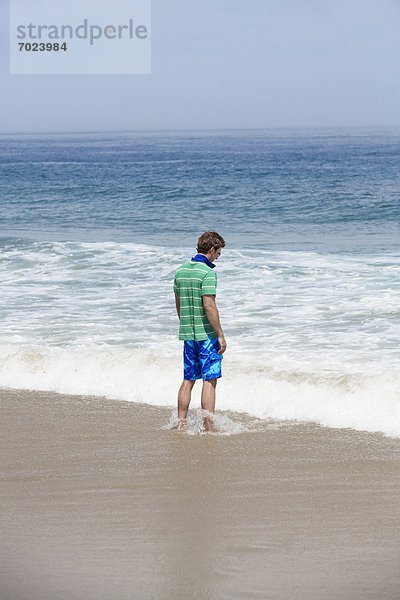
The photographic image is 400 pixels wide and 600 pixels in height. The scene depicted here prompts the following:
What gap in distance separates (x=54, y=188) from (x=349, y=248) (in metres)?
19.6

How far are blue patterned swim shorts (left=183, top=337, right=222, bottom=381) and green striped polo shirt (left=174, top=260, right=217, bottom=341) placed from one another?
0.22 feet

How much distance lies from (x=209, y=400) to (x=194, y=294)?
808 millimetres

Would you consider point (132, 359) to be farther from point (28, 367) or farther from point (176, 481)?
point (176, 481)

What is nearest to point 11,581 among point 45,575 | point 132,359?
point 45,575

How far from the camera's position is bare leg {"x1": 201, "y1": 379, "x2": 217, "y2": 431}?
6.89 metres

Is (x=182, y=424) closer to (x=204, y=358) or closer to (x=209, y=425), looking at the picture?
(x=209, y=425)

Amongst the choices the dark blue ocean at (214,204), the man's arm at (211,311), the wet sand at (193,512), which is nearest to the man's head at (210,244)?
the man's arm at (211,311)

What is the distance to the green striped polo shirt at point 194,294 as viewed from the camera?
266 inches

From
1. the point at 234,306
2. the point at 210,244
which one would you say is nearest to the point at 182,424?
the point at 210,244

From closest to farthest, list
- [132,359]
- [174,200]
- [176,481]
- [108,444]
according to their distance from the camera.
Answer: [176,481], [108,444], [132,359], [174,200]

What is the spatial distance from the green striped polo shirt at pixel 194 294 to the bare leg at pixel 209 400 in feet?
1.21

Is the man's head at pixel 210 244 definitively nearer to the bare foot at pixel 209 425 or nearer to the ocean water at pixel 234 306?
the bare foot at pixel 209 425

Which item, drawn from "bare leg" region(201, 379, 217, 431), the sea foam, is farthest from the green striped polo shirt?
the sea foam

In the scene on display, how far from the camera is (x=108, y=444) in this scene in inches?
259
